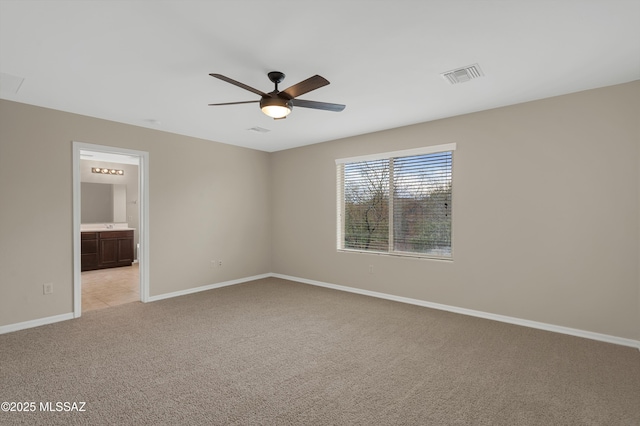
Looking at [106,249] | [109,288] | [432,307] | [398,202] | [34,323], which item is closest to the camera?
[34,323]

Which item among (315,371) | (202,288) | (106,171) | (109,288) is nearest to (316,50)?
(315,371)

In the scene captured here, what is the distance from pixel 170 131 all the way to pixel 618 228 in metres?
5.86

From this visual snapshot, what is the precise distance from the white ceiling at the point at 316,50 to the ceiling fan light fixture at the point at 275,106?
0.95ft

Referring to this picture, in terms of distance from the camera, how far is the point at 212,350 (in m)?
3.09

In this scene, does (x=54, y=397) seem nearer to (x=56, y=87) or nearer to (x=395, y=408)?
(x=395, y=408)

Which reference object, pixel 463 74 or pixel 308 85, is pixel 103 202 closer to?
pixel 308 85

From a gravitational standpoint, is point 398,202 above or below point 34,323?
above

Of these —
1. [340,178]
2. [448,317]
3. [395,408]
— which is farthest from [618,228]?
[340,178]

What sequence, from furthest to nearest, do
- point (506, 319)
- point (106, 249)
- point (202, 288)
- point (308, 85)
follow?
point (106, 249) < point (202, 288) < point (506, 319) < point (308, 85)

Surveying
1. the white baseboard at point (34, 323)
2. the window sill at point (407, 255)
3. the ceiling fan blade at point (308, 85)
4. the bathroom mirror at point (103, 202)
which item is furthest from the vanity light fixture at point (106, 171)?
the ceiling fan blade at point (308, 85)

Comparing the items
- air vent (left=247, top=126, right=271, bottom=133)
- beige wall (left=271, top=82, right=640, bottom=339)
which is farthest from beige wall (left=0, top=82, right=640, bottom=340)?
air vent (left=247, top=126, right=271, bottom=133)

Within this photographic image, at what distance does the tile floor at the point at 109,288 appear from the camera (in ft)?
15.5

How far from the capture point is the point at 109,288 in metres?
5.57

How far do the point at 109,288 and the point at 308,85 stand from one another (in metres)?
5.26
